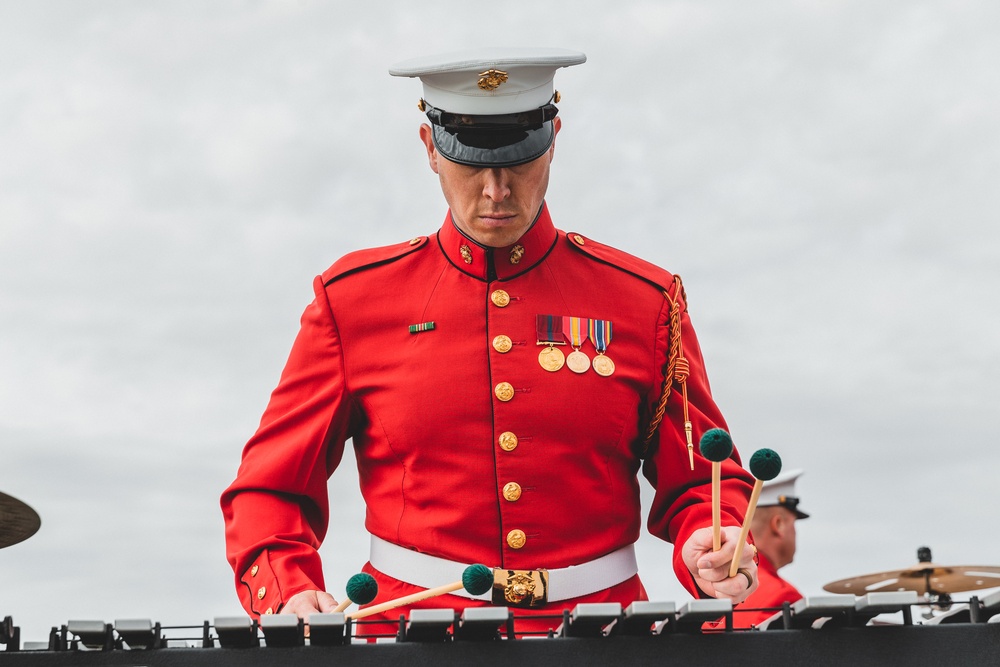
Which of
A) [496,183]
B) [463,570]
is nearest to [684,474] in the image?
[463,570]

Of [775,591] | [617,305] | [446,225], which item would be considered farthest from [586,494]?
[775,591]

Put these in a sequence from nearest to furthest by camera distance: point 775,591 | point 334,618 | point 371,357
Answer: point 334,618 → point 371,357 → point 775,591

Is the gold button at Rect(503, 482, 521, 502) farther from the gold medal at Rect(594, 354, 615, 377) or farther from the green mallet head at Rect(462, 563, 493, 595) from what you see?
the green mallet head at Rect(462, 563, 493, 595)

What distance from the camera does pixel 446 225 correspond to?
3621mm

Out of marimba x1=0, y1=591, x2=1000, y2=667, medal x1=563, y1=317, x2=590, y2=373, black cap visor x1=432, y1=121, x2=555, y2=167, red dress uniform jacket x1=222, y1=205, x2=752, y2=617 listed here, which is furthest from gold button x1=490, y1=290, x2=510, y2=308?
marimba x1=0, y1=591, x2=1000, y2=667

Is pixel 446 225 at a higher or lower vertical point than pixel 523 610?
higher

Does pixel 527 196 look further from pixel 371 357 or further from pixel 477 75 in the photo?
pixel 371 357

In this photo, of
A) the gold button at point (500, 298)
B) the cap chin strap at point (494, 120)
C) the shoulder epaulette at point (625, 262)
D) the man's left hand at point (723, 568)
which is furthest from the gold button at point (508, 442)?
the cap chin strap at point (494, 120)

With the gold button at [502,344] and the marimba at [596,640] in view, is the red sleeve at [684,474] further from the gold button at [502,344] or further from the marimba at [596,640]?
the marimba at [596,640]

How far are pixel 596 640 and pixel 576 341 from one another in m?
1.20

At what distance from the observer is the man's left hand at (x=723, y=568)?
9.80 ft

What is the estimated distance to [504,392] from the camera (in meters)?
3.31

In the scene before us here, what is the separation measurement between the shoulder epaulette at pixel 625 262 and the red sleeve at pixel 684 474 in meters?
0.10

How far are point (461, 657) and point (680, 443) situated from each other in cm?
128
